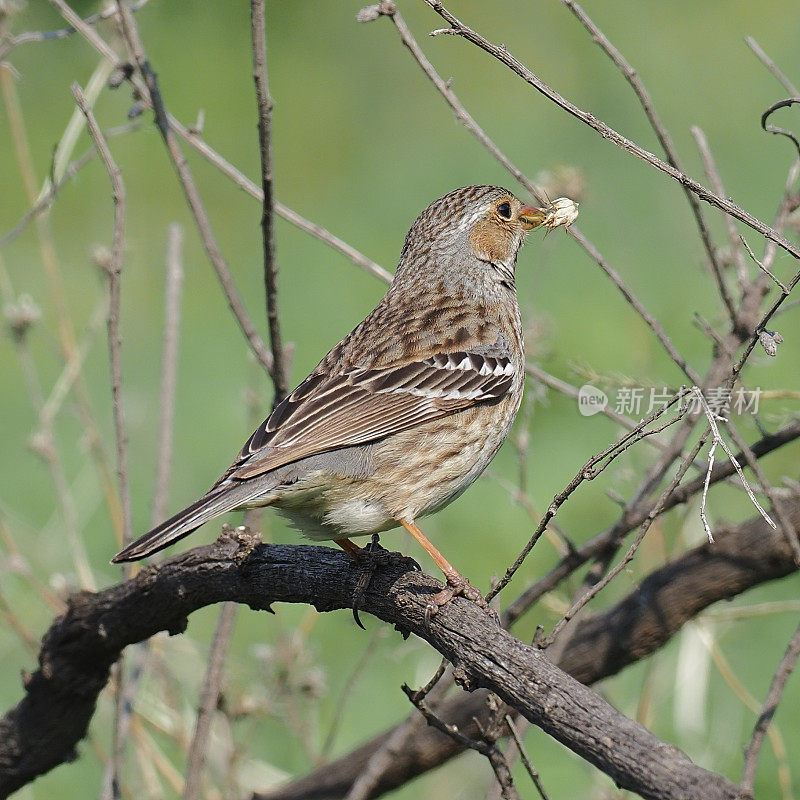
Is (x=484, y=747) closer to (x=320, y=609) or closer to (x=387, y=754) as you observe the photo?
(x=320, y=609)

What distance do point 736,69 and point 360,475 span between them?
342 inches

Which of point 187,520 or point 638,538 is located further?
point 187,520

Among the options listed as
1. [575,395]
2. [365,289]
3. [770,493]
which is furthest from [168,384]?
[365,289]

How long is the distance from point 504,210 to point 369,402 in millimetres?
1185

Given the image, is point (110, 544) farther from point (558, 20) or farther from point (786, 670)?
point (558, 20)

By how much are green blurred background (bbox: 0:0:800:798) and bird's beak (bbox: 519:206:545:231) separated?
361 mm

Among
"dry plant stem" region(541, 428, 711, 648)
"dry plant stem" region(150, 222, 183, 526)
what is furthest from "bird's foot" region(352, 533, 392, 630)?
"dry plant stem" region(150, 222, 183, 526)

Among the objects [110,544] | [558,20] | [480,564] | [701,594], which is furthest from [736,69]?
[701,594]

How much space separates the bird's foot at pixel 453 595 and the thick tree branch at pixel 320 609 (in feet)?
0.08

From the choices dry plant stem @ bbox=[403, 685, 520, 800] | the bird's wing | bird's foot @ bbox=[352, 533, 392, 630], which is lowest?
dry plant stem @ bbox=[403, 685, 520, 800]

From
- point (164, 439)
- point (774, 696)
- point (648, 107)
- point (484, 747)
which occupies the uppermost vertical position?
point (164, 439)

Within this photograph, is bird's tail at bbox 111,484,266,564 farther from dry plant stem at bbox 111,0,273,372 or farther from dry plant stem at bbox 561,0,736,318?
dry plant stem at bbox 561,0,736,318

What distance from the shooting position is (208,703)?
14.1ft

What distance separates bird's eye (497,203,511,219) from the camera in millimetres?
4695
